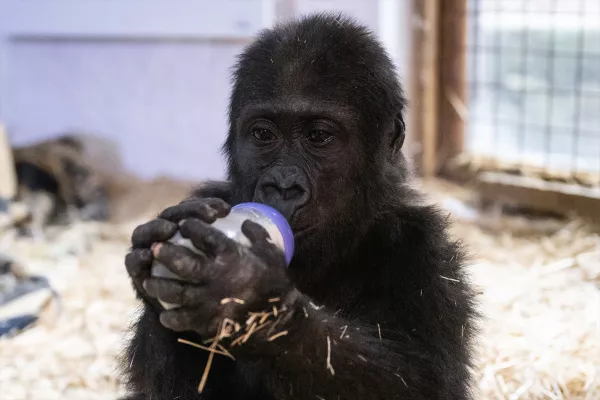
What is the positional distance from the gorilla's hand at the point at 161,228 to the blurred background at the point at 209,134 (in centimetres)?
236

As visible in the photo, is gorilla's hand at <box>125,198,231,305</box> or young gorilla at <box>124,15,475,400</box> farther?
young gorilla at <box>124,15,475,400</box>

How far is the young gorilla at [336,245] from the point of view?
271 cm

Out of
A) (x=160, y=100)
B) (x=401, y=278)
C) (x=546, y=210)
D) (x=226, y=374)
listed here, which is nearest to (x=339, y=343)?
(x=401, y=278)

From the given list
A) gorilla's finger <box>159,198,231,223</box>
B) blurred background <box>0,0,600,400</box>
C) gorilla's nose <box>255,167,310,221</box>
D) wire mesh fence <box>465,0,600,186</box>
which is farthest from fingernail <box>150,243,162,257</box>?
wire mesh fence <box>465,0,600,186</box>

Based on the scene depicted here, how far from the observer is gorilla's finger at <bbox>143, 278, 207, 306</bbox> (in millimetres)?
2355

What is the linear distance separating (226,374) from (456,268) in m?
0.93

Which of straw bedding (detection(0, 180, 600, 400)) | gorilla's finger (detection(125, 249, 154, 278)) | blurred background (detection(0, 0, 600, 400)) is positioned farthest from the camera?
blurred background (detection(0, 0, 600, 400))

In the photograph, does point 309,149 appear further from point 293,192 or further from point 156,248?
point 156,248

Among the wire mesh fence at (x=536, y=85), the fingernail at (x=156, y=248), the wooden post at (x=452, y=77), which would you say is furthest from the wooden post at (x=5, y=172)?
the fingernail at (x=156, y=248)

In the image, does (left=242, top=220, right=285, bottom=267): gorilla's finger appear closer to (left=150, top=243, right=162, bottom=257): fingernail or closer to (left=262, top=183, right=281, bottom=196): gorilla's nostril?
(left=150, top=243, right=162, bottom=257): fingernail

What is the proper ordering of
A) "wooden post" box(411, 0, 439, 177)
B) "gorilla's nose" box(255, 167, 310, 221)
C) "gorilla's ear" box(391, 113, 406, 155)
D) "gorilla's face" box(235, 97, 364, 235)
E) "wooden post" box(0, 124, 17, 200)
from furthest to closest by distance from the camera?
"wooden post" box(411, 0, 439, 177)
"wooden post" box(0, 124, 17, 200)
"gorilla's ear" box(391, 113, 406, 155)
"gorilla's face" box(235, 97, 364, 235)
"gorilla's nose" box(255, 167, 310, 221)

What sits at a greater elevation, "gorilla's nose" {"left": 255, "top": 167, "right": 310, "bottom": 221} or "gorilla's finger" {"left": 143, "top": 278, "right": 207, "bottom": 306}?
"gorilla's nose" {"left": 255, "top": 167, "right": 310, "bottom": 221}

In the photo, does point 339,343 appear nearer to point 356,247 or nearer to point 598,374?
point 356,247

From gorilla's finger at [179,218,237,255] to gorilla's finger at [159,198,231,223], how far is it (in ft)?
0.21
